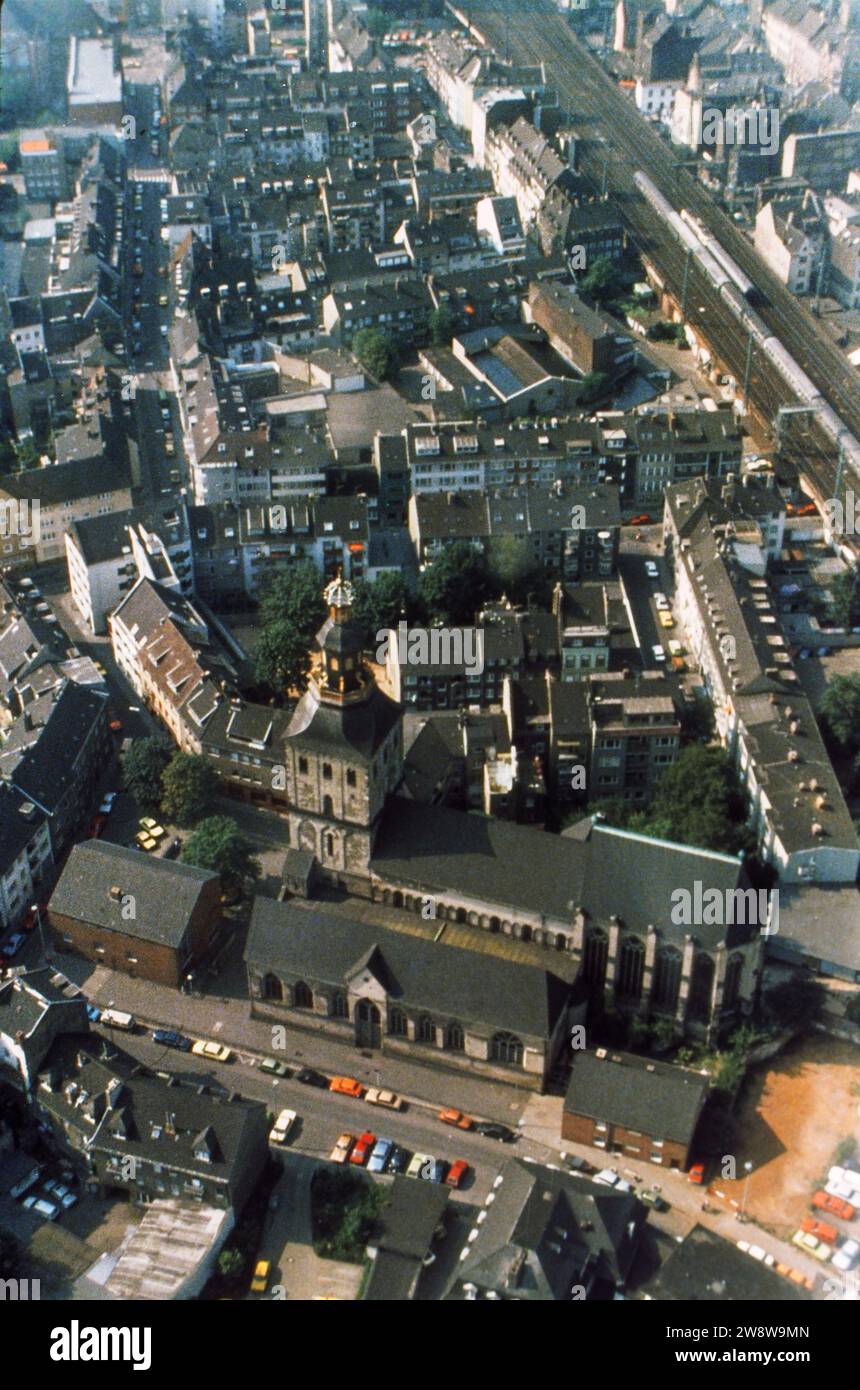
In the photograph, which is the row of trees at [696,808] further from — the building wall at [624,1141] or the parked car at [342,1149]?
the parked car at [342,1149]

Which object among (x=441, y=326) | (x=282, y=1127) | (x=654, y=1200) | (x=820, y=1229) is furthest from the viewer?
(x=441, y=326)

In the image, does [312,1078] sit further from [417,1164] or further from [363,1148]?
[417,1164]

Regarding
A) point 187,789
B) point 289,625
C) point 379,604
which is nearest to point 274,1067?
point 187,789

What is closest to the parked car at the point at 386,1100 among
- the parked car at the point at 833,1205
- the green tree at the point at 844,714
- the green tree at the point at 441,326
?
the parked car at the point at 833,1205

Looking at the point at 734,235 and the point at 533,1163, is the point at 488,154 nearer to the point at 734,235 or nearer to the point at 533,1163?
the point at 734,235

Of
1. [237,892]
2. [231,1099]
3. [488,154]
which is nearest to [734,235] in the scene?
[488,154]

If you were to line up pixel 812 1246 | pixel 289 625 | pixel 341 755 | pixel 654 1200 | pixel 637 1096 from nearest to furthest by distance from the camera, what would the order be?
pixel 812 1246 → pixel 654 1200 → pixel 637 1096 → pixel 341 755 → pixel 289 625

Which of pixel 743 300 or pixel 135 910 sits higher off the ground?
pixel 743 300

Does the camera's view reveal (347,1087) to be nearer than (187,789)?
Yes
